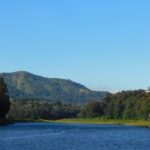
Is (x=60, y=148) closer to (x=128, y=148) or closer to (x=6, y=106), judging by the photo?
(x=128, y=148)

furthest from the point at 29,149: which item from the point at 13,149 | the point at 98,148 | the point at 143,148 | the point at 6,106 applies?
the point at 6,106

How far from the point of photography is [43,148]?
277 feet

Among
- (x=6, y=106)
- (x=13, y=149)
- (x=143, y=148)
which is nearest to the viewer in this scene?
(x=13, y=149)

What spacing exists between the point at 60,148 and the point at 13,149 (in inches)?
283

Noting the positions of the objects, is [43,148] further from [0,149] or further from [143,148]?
[143,148]

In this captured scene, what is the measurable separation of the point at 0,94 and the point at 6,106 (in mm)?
4354

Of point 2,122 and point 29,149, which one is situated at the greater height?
point 2,122

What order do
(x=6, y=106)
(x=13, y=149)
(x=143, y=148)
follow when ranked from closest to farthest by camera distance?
(x=13, y=149) < (x=143, y=148) < (x=6, y=106)

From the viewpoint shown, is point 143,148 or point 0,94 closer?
point 143,148

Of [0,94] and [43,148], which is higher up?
[0,94]

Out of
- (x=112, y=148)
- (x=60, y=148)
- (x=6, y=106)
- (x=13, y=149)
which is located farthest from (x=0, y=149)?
(x=6, y=106)

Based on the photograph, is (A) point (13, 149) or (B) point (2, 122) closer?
(A) point (13, 149)

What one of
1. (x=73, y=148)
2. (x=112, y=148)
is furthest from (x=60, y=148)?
(x=112, y=148)

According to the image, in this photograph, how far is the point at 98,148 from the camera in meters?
85.8
